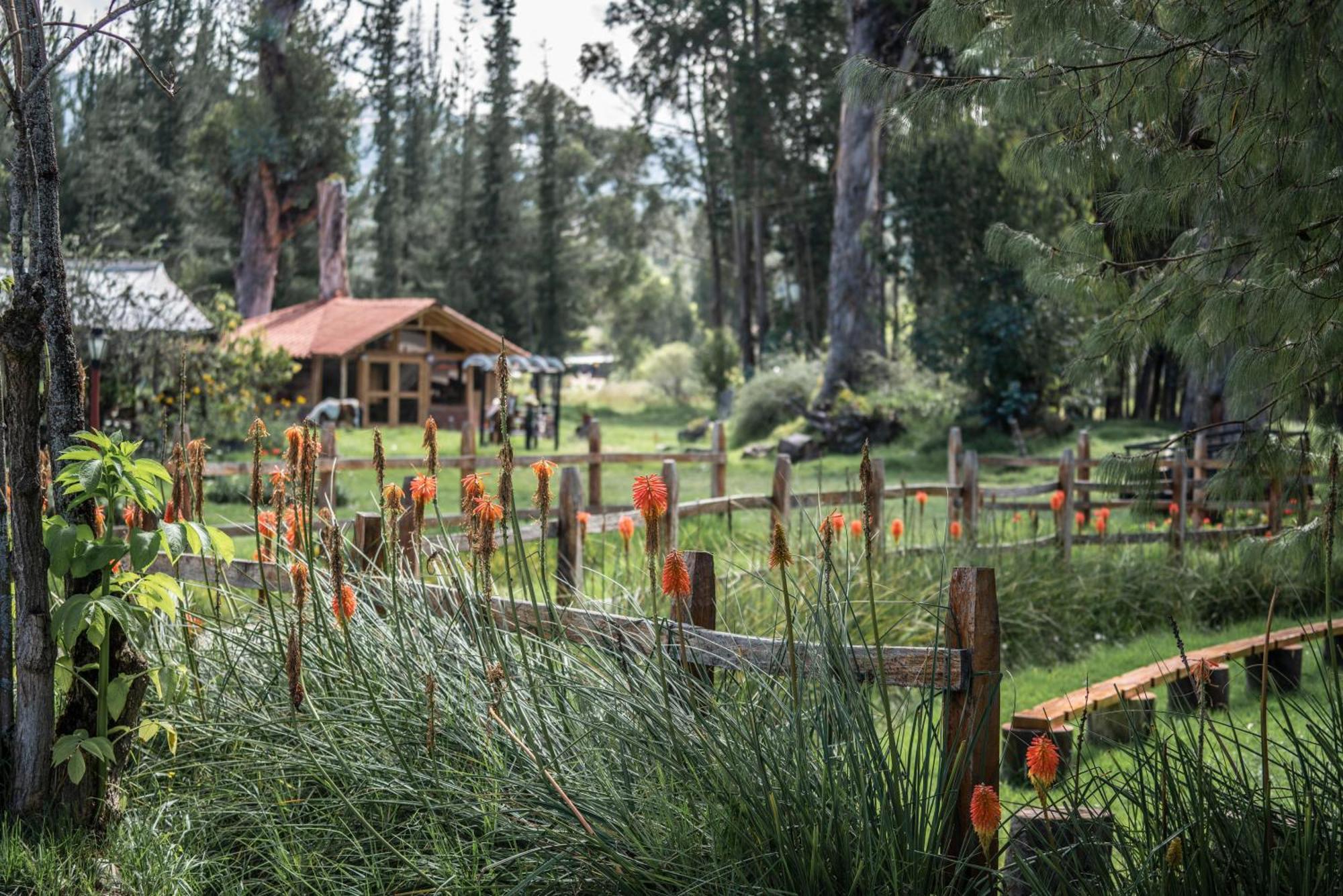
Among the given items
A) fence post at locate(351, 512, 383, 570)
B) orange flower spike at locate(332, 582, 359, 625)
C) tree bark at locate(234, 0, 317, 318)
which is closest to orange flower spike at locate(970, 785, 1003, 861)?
orange flower spike at locate(332, 582, 359, 625)

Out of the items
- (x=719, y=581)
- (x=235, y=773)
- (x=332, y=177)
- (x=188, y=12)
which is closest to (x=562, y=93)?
(x=332, y=177)

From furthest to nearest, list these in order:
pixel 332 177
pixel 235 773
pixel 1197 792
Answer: pixel 332 177, pixel 235 773, pixel 1197 792

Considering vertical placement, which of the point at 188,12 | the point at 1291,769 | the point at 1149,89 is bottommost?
the point at 1291,769

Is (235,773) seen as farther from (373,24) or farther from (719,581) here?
(373,24)

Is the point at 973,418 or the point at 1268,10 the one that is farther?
the point at 973,418

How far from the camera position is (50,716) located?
379 centimetres

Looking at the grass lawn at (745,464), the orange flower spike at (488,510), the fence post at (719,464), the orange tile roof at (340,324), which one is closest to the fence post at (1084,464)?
the grass lawn at (745,464)

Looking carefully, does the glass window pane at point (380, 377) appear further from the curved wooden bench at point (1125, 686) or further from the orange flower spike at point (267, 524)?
the orange flower spike at point (267, 524)

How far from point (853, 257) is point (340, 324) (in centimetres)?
1483

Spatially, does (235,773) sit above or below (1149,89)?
below

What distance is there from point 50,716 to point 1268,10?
152 inches

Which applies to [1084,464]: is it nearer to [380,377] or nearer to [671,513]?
[671,513]

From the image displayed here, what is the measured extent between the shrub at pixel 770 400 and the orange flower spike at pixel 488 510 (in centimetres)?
2275

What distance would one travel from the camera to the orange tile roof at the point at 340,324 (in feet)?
104
